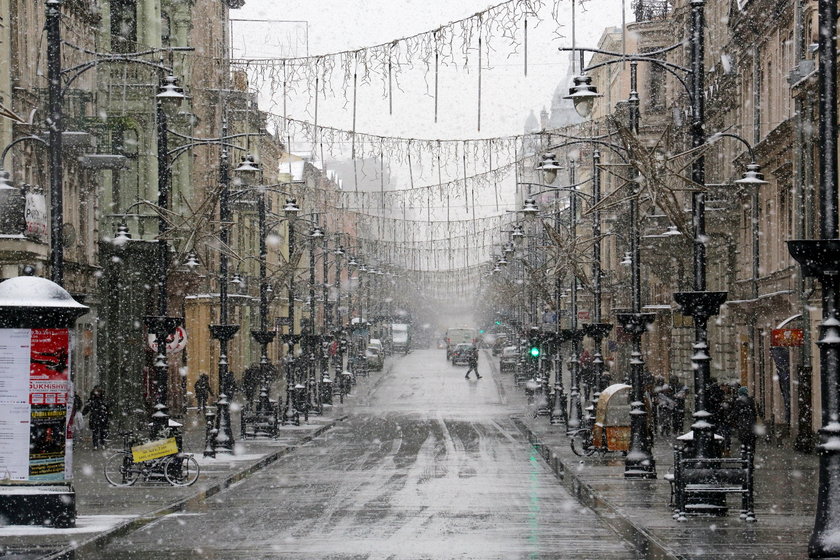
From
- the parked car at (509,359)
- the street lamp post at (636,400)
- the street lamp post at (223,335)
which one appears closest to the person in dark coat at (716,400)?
the street lamp post at (636,400)

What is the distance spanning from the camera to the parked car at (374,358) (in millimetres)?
95938

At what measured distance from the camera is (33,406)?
18375 millimetres

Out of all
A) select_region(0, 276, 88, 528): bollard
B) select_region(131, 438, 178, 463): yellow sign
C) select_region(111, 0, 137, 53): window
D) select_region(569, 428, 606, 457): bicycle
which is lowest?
select_region(569, 428, 606, 457): bicycle

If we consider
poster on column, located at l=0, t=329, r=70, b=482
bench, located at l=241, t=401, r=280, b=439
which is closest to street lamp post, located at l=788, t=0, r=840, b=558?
poster on column, located at l=0, t=329, r=70, b=482

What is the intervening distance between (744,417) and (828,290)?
13.5m

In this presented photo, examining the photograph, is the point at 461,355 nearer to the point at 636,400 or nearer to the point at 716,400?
the point at 716,400

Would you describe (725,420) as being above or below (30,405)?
below

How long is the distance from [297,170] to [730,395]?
259 feet

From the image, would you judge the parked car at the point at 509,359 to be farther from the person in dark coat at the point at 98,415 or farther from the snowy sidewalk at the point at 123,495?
the person in dark coat at the point at 98,415

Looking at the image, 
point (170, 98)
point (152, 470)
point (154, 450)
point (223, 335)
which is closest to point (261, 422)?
point (223, 335)

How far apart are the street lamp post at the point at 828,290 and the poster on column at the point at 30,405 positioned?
9.56m

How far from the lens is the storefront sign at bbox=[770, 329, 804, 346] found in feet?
104

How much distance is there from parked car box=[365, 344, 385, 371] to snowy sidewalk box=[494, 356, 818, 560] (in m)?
61.5

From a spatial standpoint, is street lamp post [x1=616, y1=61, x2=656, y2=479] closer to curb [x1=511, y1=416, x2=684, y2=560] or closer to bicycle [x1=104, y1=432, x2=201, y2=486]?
curb [x1=511, y1=416, x2=684, y2=560]
